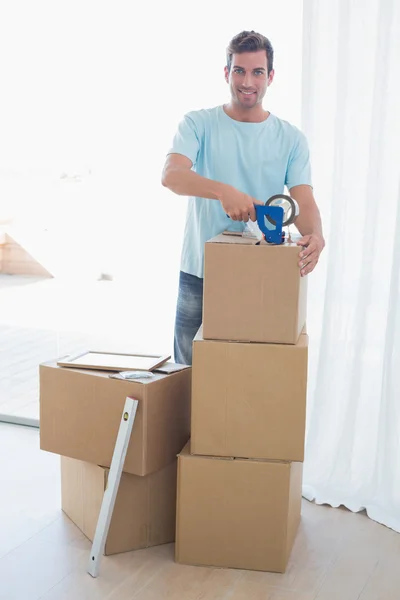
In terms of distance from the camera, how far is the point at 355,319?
2.64m

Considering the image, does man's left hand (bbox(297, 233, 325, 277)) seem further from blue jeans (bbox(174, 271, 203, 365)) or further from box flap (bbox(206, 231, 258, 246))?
blue jeans (bbox(174, 271, 203, 365))

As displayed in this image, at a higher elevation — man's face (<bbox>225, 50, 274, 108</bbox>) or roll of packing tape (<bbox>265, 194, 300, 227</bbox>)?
man's face (<bbox>225, 50, 274, 108</bbox>)

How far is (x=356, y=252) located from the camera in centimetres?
262

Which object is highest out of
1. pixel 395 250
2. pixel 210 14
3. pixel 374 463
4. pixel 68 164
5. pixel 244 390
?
pixel 210 14

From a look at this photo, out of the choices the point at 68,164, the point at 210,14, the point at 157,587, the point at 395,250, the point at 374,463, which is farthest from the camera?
the point at 68,164

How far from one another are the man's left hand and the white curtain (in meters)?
0.44

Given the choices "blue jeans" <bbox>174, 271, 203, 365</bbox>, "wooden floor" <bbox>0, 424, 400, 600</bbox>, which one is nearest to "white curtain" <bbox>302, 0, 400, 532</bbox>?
"wooden floor" <bbox>0, 424, 400, 600</bbox>

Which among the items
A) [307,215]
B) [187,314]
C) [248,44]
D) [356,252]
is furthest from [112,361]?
[248,44]

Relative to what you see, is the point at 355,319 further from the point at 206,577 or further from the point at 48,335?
the point at 48,335

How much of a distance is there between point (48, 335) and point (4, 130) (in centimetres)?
95

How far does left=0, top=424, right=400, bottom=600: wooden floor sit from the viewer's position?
2.08 metres

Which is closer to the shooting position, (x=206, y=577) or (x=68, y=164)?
(x=206, y=577)

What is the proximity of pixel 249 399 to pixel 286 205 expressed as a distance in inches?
21.3

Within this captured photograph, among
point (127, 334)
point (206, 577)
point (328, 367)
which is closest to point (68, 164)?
point (127, 334)
